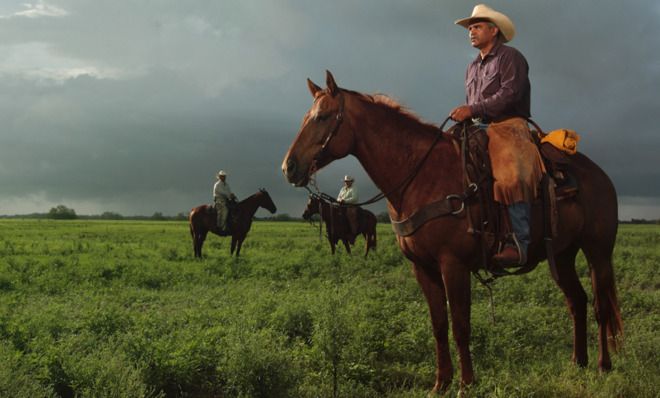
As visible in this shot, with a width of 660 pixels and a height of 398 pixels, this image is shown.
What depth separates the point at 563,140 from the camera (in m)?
6.06

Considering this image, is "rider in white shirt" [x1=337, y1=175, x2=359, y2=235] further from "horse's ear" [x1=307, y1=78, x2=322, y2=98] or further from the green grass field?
"horse's ear" [x1=307, y1=78, x2=322, y2=98]

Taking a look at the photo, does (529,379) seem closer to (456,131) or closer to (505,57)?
(456,131)

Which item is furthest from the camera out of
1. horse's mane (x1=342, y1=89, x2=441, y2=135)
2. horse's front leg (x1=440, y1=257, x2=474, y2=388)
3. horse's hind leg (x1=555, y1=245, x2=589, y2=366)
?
horse's hind leg (x1=555, y1=245, x2=589, y2=366)

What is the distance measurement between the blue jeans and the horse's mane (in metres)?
1.05

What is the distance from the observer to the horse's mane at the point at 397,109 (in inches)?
204

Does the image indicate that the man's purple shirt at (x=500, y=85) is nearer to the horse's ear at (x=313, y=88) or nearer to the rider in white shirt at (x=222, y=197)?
the horse's ear at (x=313, y=88)

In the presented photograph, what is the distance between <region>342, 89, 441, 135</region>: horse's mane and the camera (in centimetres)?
519

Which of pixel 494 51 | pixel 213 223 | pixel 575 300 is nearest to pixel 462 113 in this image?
pixel 494 51

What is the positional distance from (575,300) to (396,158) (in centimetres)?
Answer: 307

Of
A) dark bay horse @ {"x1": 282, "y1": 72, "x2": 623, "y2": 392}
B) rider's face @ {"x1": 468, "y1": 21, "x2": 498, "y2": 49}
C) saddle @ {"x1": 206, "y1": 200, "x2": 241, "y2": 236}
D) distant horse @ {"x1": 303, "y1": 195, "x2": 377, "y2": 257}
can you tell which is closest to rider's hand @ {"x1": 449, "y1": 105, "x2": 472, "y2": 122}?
dark bay horse @ {"x1": 282, "y1": 72, "x2": 623, "y2": 392}

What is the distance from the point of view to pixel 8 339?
663cm

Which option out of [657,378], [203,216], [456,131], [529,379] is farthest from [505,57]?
[203,216]

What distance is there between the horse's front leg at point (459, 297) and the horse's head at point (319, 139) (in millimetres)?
1412

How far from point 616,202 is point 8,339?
7474 millimetres
